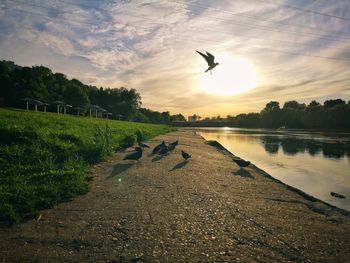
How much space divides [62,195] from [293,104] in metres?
183

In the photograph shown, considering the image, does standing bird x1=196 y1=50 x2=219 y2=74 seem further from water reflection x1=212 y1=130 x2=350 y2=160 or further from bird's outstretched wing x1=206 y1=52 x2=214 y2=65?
water reflection x1=212 y1=130 x2=350 y2=160

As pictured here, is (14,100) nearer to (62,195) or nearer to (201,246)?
(62,195)

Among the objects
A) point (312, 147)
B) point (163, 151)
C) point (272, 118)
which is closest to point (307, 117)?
point (272, 118)

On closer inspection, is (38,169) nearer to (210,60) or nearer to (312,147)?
(210,60)

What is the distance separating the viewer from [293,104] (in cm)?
17388

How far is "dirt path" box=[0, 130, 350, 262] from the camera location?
555 centimetres

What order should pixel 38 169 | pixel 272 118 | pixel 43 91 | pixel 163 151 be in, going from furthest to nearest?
pixel 272 118 < pixel 43 91 < pixel 163 151 < pixel 38 169

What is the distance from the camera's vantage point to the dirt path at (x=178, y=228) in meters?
5.55

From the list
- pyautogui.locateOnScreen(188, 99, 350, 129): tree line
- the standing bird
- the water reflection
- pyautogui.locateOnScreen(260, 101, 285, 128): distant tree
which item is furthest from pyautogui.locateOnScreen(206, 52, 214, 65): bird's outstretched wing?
pyautogui.locateOnScreen(260, 101, 285, 128): distant tree

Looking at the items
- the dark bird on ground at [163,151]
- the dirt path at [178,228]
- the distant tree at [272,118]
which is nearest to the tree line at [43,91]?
the dark bird on ground at [163,151]

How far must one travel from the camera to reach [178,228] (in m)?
6.88

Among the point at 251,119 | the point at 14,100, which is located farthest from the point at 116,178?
the point at 251,119

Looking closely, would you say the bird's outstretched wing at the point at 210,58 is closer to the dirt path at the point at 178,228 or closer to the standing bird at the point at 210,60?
the standing bird at the point at 210,60

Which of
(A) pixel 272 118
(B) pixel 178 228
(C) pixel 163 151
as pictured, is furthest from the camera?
(A) pixel 272 118
